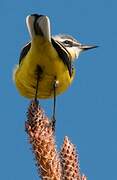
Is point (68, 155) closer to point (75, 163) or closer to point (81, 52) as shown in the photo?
point (75, 163)

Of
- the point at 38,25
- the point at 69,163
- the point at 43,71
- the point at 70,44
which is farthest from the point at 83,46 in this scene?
the point at 69,163

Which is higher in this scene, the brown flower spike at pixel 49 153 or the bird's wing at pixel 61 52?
the bird's wing at pixel 61 52

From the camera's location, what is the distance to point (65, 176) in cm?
193

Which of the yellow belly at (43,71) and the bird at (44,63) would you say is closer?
the bird at (44,63)

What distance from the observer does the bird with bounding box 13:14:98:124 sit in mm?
4273

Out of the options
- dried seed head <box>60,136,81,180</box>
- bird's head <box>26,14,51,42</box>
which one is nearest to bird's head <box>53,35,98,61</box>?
bird's head <box>26,14,51,42</box>

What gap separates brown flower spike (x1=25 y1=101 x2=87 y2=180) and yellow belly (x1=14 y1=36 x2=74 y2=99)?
6.76 ft

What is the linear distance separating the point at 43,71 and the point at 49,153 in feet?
8.72

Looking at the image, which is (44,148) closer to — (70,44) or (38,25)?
(38,25)

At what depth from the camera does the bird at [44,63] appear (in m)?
4.27

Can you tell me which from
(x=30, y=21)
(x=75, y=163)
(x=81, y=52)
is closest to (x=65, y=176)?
(x=75, y=163)

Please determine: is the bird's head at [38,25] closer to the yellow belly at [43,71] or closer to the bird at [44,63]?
the bird at [44,63]

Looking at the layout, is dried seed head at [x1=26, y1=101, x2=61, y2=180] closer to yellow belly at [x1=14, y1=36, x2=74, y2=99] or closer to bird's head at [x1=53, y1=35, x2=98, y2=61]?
yellow belly at [x1=14, y1=36, x2=74, y2=99]

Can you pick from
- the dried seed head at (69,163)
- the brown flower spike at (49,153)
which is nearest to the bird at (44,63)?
the brown flower spike at (49,153)
